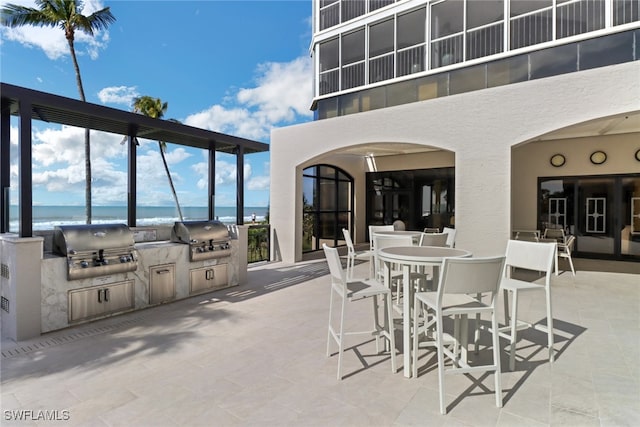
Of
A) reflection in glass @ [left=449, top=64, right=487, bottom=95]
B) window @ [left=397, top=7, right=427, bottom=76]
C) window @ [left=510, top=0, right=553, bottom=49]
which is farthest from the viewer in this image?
window @ [left=397, top=7, right=427, bottom=76]

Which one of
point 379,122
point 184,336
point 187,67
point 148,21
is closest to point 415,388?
point 184,336

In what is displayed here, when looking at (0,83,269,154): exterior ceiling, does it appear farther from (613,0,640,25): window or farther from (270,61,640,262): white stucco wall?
(613,0,640,25): window

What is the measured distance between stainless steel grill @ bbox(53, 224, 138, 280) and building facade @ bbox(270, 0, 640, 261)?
455cm

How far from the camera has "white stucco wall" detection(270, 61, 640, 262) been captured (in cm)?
491

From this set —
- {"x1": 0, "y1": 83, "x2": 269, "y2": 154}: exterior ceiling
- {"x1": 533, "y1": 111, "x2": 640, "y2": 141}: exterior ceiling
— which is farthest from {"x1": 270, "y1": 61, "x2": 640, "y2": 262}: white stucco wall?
{"x1": 0, "y1": 83, "x2": 269, "y2": 154}: exterior ceiling

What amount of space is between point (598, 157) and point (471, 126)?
4654 mm

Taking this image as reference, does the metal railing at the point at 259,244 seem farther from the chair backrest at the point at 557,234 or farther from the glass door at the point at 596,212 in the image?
the glass door at the point at 596,212

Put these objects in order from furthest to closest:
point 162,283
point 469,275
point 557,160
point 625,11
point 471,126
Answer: point 557,160
point 625,11
point 471,126
point 162,283
point 469,275

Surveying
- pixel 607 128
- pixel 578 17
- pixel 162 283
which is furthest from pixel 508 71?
pixel 162 283

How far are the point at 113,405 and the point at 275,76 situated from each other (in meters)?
22.2

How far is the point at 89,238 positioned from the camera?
3.80 metres

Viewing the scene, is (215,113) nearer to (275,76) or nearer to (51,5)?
(275,76)

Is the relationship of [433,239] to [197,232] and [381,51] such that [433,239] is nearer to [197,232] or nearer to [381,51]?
[197,232]

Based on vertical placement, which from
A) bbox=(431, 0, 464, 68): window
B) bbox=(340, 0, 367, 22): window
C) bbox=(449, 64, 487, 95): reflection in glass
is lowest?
bbox=(449, 64, 487, 95): reflection in glass
